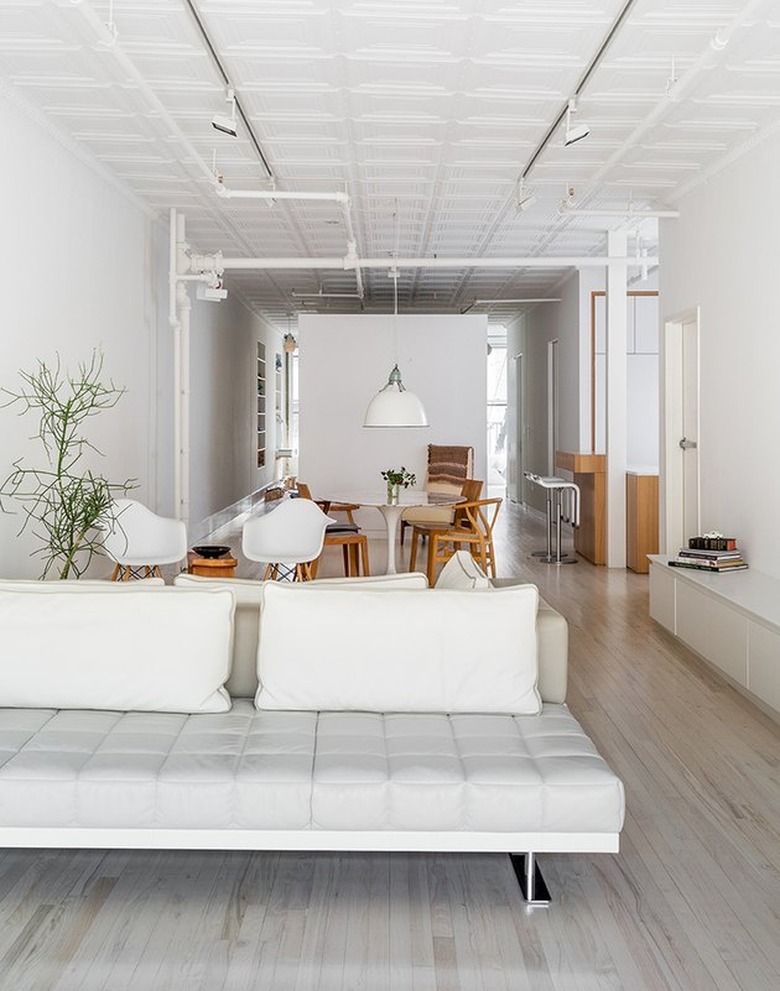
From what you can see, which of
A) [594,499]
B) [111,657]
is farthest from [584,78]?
[594,499]

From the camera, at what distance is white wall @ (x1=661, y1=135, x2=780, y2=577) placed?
19.6 ft

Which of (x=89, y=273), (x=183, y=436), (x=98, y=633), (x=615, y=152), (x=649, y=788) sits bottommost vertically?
(x=649, y=788)

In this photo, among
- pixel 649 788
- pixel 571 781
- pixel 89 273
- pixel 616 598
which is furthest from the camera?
pixel 616 598

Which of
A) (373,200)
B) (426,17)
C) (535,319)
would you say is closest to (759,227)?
(426,17)

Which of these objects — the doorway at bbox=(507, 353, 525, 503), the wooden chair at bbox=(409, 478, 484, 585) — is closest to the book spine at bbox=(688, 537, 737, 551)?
the wooden chair at bbox=(409, 478, 484, 585)

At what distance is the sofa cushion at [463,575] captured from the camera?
372 cm

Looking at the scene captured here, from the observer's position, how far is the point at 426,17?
4.55 metres

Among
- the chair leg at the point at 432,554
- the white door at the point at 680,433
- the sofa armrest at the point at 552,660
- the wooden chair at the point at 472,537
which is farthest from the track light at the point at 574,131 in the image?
the chair leg at the point at 432,554

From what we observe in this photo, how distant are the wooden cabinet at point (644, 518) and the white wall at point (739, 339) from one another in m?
1.94

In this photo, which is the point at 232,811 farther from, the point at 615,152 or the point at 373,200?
the point at 373,200

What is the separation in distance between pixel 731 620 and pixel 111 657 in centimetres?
331

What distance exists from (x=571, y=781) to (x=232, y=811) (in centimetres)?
93

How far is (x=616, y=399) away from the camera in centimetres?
955

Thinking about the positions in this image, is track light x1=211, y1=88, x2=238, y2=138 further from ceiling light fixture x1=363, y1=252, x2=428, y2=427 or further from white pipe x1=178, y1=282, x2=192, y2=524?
white pipe x1=178, y1=282, x2=192, y2=524
